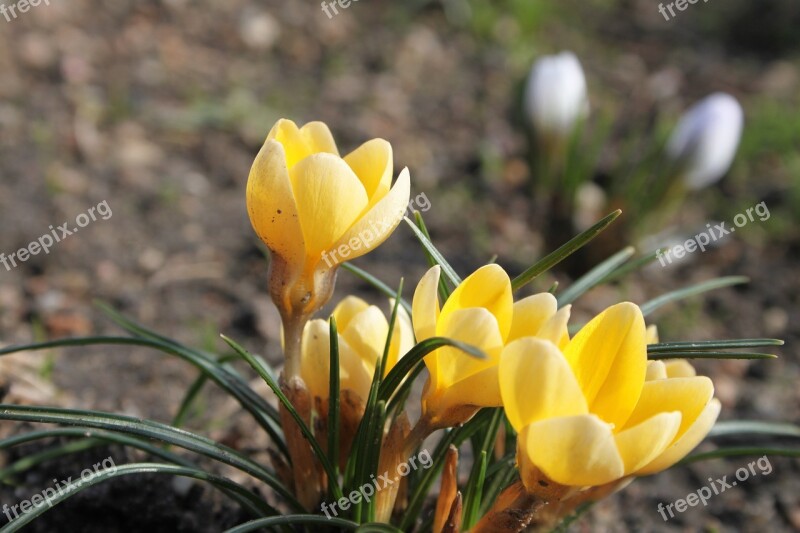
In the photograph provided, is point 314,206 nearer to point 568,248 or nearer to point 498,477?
point 568,248

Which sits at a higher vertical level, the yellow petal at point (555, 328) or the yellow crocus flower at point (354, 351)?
the yellow crocus flower at point (354, 351)

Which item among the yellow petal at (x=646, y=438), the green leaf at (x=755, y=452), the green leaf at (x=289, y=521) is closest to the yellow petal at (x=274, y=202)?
the green leaf at (x=289, y=521)

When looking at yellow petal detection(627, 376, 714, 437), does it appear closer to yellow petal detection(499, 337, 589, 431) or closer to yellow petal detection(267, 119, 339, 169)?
yellow petal detection(499, 337, 589, 431)

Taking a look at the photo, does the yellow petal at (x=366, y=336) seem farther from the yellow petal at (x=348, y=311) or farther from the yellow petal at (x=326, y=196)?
the yellow petal at (x=326, y=196)

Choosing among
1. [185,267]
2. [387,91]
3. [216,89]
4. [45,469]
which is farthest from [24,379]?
[387,91]

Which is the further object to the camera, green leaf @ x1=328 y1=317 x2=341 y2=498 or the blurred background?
the blurred background

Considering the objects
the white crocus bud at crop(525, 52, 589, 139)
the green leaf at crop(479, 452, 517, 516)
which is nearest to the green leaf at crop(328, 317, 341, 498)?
the green leaf at crop(479, 452, 517, 516)

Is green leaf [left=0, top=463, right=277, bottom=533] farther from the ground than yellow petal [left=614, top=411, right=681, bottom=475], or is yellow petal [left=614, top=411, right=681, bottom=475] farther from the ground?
green leaf [left=0, top=463, right=277, bottom=533]

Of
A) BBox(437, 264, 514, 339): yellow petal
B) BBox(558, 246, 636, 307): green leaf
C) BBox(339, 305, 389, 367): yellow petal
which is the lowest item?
BBox(437, 264, 514, 339): yellow petal
